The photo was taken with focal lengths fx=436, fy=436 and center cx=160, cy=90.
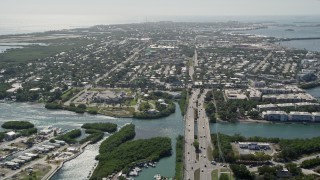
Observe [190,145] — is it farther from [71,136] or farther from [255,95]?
[255,95]

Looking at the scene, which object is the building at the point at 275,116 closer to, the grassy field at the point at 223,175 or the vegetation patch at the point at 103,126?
the grassy field at the point at 223,175

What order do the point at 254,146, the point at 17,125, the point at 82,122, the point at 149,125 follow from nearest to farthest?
the point at 254,146
the point at 17,125
the point at 149,125
the point at 82,122

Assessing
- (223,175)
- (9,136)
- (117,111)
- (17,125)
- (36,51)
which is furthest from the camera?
(36,51)

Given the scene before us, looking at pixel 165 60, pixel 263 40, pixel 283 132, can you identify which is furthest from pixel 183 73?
pixel 263 40

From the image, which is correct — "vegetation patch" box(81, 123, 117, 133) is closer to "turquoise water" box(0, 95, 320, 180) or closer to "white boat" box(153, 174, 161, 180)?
"turquoise water" box(0, 95, 320, 180)

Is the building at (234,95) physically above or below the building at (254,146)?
above

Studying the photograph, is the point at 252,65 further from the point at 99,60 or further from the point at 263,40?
the point at 263,40

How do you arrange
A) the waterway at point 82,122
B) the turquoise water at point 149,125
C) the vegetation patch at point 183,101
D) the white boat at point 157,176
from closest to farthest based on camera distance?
the white boat at point 157,176 < the waterway at point 82,122 < the turquoise water at point 149,125 < the vegetation patch at point 183,101

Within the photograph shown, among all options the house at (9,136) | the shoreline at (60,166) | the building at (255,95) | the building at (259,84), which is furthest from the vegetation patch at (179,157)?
the building at (259,84)

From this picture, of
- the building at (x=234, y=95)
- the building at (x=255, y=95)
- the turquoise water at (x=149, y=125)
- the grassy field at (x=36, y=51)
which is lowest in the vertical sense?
the turquoise water at (x=149, y=125)

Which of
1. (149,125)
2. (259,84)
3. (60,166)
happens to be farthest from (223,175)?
(259,84)

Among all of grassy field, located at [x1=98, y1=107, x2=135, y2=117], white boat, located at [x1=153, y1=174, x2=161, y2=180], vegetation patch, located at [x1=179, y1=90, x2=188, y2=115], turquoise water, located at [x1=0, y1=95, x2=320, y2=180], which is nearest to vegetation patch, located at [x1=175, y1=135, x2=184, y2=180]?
turquoise water, located at [x1=0, y1=95, x2=320, y2=180]
